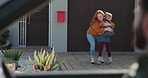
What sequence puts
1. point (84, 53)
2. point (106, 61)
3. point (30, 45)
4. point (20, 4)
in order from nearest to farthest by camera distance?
point (20, 4), point (106, 61), point (84, 53), point (30, 45)

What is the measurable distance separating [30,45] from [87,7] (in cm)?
363

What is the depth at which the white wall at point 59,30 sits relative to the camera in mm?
14705

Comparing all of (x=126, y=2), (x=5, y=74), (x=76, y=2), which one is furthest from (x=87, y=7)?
(x=5, y=74)

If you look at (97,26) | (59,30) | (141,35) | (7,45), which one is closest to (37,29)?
(7,45)

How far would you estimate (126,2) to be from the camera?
50.1 ft

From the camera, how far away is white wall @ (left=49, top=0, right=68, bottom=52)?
14705mm

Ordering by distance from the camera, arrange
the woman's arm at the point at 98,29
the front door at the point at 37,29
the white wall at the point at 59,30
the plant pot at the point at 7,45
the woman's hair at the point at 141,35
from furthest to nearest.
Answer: the front door at the point at 37,29, the plant pot at the point at 7,45, the white wall at the point at 59,30, the woman's arm at the point at 98,29, the woman's hair at the point at 141,35

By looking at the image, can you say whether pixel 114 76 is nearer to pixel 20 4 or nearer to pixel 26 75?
pixel 26 75

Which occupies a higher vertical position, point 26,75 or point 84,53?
point 26,75

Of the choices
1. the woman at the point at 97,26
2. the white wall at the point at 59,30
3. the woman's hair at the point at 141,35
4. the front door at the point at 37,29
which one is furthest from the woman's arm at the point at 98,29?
the woman's hair at the point at 141,35

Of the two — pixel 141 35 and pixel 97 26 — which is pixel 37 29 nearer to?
pixel 97 26

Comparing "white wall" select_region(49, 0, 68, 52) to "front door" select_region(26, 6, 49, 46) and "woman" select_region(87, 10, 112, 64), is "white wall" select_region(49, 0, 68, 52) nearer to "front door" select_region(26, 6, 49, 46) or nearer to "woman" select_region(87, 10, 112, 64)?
"front door" select_region(26, 6, 49, 46)

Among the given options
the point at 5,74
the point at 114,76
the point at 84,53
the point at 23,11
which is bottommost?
the point at 84,53

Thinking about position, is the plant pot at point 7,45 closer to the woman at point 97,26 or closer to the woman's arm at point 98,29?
the woman at point 97,26
